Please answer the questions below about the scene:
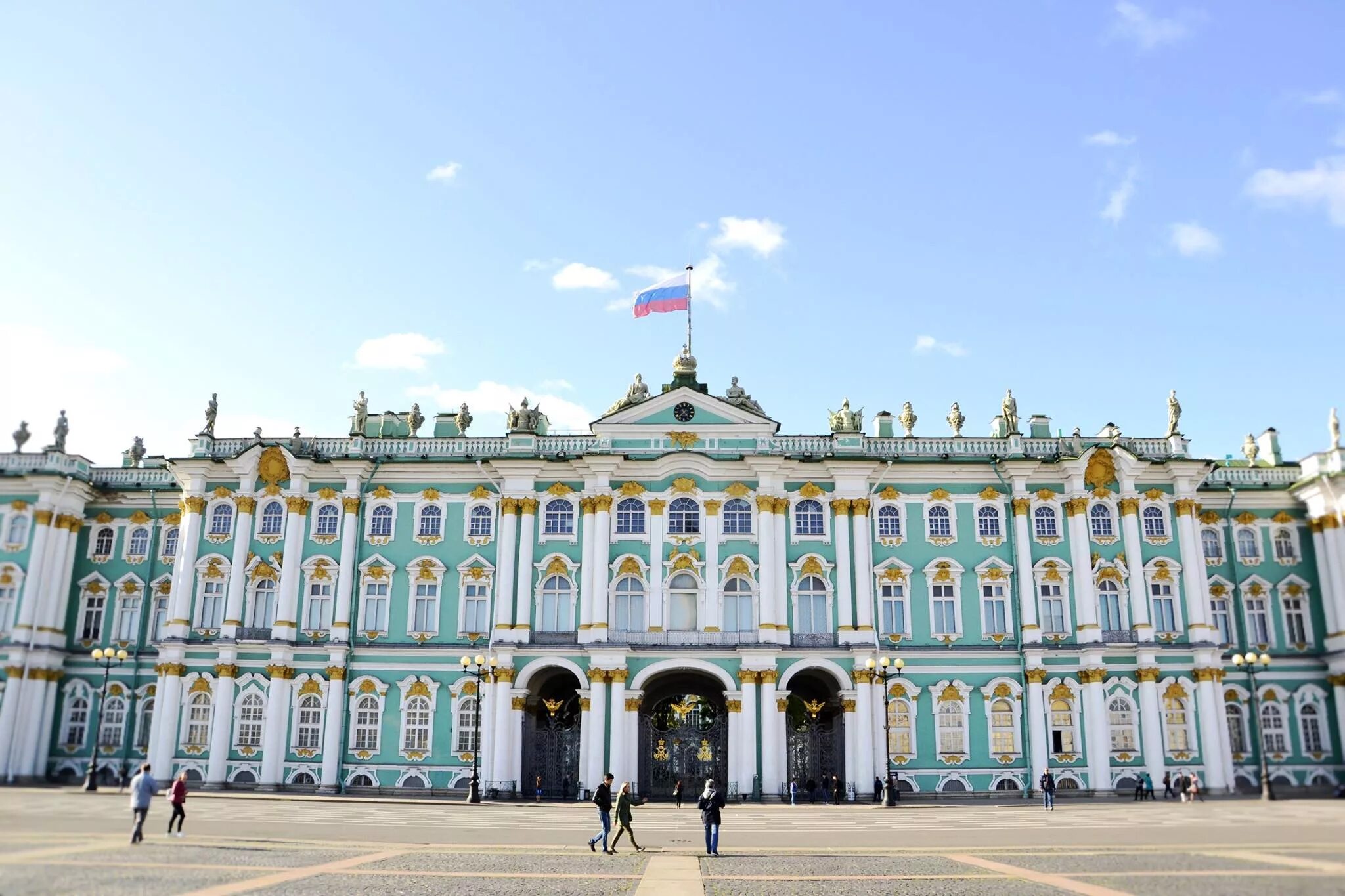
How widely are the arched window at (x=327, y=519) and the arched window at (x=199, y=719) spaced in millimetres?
9157

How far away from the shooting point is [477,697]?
45.1 metres

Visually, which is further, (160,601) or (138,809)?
(160,601)

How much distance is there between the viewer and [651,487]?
51.1 m

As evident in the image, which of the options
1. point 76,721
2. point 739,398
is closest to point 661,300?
point 739,398

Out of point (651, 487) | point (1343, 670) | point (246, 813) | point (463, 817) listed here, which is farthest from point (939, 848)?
point (1343, 670)

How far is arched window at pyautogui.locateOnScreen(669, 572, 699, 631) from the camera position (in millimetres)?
49625

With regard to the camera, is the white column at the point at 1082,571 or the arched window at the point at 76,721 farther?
the arched window at the point at 76,721

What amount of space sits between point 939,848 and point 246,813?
2234 centimetres

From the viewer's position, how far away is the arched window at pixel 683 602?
163 feet

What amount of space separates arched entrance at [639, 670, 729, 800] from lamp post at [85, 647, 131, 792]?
76.5 ft

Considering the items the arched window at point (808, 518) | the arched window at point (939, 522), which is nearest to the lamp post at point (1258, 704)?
the arched window at point (939, 522)

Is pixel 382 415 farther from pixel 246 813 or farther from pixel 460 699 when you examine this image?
pixel 246 813

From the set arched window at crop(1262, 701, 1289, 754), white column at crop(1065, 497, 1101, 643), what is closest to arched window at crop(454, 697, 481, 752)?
white column at crop(1065, 497, 1101, 643)

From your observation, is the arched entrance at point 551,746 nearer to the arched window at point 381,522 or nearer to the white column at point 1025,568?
the arched window at point 381,522
